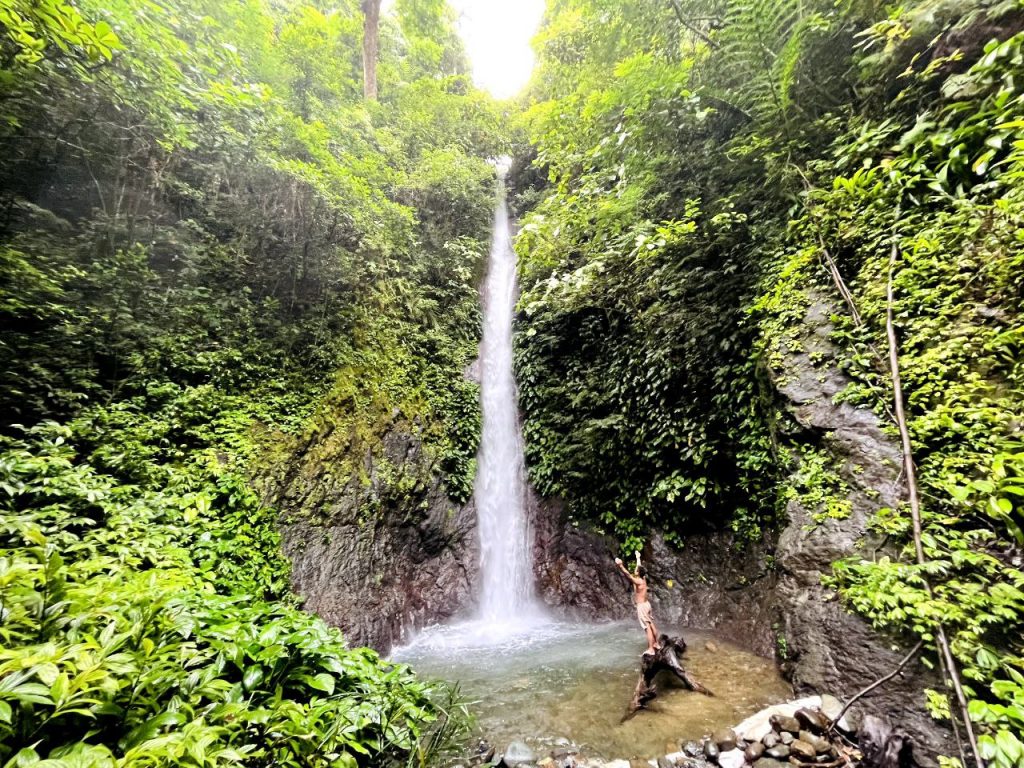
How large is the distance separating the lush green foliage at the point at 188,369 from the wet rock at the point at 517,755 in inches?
20.4

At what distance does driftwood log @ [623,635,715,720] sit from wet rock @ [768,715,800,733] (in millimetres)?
915

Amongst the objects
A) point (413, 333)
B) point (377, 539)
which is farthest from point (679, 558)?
point (413, 333)

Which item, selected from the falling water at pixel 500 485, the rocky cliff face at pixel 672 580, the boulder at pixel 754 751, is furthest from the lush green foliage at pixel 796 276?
the boulder at pixel 754 751

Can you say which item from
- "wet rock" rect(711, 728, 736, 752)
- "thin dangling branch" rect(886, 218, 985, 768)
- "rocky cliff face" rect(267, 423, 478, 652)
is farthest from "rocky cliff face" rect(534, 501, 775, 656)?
"thin dangling branch" rect(886, 218, 985, 768)

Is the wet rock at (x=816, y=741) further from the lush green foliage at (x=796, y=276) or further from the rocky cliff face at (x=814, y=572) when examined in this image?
the lush green foliage at (x=796, y=276)

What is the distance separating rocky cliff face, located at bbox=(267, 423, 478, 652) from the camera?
576cm

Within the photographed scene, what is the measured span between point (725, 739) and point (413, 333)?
8.35m

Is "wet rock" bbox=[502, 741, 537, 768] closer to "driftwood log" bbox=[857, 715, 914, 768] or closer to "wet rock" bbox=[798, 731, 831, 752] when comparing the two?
"wet rock" bbox=[798, 731, 831, 752]

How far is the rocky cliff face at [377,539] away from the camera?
576 cm

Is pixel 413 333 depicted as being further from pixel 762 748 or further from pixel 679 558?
pixel 762 748

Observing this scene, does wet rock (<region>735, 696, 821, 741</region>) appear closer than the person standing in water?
Yes

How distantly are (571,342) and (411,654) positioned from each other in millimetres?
6669

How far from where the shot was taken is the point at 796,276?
4980 millimetres

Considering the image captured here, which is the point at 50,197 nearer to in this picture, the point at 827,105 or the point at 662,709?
the point at 662,709
